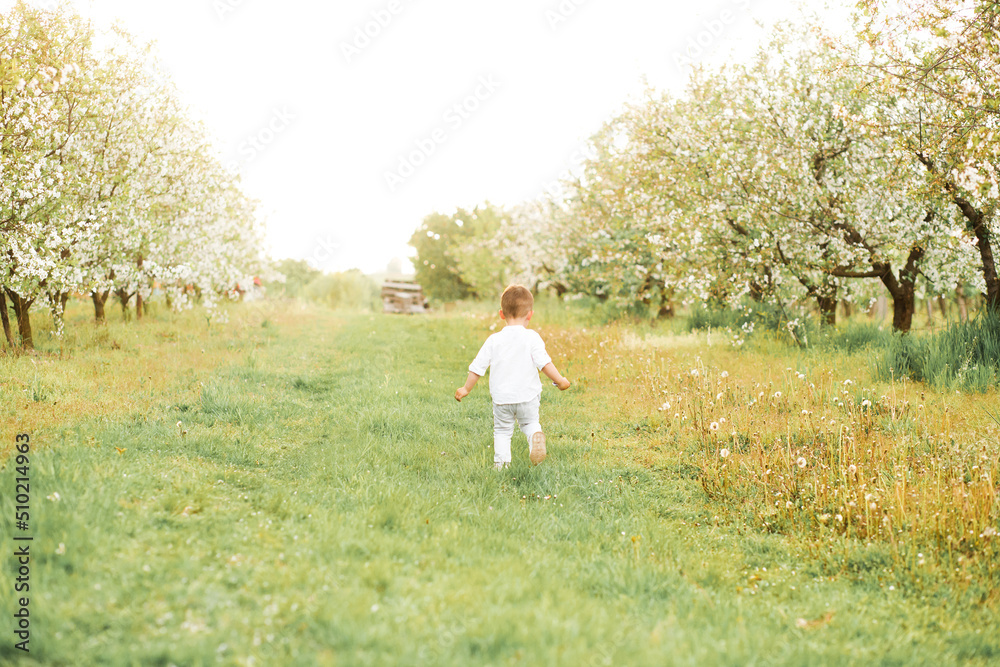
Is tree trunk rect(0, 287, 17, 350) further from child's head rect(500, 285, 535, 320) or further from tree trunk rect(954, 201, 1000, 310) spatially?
tree trunk rect(954, 201, 1000, 310)

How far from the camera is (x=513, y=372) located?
643cm

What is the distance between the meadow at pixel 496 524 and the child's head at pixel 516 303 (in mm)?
1482

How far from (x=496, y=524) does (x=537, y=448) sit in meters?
1.18

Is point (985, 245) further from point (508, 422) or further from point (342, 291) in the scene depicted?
point (342, 291)

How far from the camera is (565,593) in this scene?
12.4 feet

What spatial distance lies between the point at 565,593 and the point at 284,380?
282 inches

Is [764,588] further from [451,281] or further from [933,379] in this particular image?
[451,281]

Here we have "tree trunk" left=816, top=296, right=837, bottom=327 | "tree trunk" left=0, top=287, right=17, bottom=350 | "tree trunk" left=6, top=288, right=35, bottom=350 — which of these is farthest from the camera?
"tree trunk" left=816, top=296, right=837, bottom=327

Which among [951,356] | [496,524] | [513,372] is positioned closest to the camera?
[496,524]

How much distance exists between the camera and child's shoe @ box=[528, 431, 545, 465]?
600 cm

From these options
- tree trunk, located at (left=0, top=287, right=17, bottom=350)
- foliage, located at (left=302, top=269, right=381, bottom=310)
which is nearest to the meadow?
tree trunk, located at (left=0, top=287, right=17, bottom=350)

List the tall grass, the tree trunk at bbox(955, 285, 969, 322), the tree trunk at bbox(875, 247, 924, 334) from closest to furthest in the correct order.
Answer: the tall grass < the tree trunk at bbox(955, 285, 969, 322) < the tree trunk at bbox(875, 247, 924, 334)

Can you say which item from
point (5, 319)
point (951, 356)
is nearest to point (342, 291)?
point (5, 319)

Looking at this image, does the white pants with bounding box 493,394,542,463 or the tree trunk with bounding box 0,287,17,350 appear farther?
the tree trunk with bounding box 0,287,17,350
